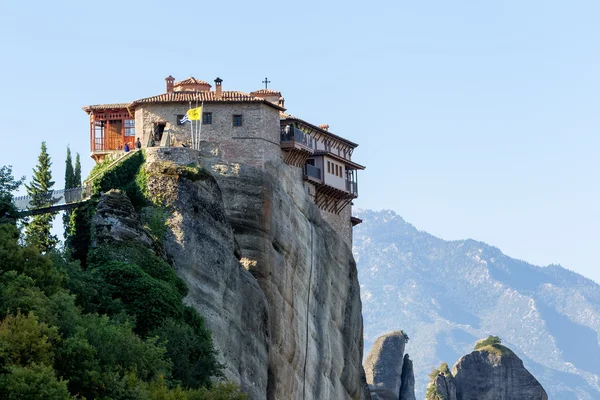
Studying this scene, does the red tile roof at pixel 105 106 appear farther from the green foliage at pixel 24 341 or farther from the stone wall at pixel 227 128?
the green foliage at pixel 24 341

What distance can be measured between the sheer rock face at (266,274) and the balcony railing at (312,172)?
9.26 feet

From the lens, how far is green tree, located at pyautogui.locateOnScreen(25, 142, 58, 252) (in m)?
85.2

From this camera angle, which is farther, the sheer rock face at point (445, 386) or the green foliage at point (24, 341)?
the sheer rock face at point (445, 386)

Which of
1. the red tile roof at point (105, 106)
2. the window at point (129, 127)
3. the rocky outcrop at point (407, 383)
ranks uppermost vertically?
the red tile roof at point (105, 106)

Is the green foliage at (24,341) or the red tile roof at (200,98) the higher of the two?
the red tile roof at (200,98)

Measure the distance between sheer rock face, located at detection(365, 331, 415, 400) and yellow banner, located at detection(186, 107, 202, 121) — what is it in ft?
270

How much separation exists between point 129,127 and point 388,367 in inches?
3229

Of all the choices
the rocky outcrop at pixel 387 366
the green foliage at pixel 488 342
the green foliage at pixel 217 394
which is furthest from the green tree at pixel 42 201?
the green foliage at pixel 488 342

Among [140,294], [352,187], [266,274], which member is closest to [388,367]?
[352,187]

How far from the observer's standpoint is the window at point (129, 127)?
101750 mm

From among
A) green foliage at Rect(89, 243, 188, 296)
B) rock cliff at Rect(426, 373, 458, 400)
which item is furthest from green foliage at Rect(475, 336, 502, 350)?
green foliage at Rect(89, 243, 188, 296)

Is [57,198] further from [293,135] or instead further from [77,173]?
[293,135]

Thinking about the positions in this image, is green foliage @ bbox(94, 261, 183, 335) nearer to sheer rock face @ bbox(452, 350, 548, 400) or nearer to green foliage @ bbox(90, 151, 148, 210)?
green foliage @ bbox(90, 151, 148, 210)

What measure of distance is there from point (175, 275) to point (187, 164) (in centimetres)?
1001
